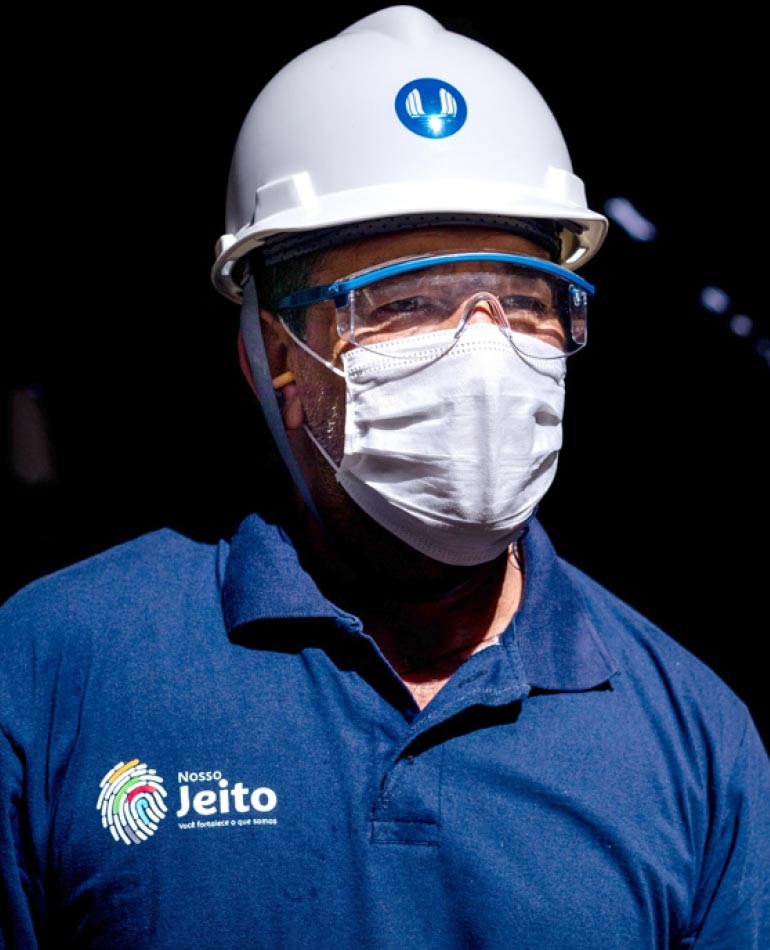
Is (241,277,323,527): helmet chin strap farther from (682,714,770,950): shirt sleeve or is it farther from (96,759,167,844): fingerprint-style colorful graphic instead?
(682,714,770,950): shirt sleeve

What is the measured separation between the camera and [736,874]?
196cm

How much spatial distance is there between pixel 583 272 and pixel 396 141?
1.51 m

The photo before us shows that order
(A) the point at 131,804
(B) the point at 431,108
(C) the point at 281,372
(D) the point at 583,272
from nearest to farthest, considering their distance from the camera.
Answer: (A) the point at 131,804 → (B) the point at 431,108 → (C) the point at 281,372 → (D) the point at 583,272

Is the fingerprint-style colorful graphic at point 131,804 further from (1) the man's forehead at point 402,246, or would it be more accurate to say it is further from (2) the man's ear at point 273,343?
(1) the man's forehead at point 402,246

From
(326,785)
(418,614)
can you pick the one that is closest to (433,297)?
(418,614)

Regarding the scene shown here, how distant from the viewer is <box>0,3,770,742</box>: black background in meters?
3.22

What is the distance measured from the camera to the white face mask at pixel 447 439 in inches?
74.9

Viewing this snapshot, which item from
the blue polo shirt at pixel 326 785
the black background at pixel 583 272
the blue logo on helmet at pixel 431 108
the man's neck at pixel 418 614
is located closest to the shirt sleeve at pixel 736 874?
the blue polo shirt at pixel 326 785

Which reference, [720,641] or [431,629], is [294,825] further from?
[720,641]

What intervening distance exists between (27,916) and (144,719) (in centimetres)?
36

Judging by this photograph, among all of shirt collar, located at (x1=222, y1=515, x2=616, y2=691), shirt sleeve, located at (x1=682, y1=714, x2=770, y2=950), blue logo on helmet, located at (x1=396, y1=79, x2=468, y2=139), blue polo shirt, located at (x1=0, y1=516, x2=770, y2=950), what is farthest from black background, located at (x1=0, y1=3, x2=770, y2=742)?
shirt sleeve, located at (x1=682, y1=714, x2=770, y2=950)

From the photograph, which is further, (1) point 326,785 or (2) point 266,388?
(2) point 266,388

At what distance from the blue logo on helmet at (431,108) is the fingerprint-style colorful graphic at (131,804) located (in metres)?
1.24

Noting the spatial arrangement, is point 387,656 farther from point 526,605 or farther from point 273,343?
point 273,343
